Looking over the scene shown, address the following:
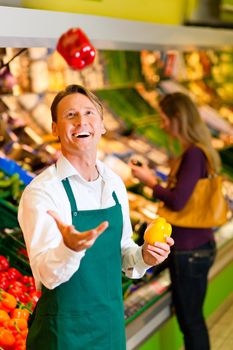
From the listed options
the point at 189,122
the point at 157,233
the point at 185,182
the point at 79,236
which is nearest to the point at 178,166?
the point at 185,182

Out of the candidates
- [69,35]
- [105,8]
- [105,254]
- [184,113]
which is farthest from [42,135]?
[105,254]

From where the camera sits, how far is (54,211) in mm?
1762

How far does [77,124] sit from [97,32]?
1285mm

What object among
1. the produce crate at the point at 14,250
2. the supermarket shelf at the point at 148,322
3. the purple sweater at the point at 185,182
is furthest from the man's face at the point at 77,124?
the supermarket shelf at the point at 148,322

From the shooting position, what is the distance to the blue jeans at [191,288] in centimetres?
340

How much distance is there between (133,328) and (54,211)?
64.4 inches

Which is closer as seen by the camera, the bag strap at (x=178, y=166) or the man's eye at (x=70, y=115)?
the man's eye at (x=70, y=115)

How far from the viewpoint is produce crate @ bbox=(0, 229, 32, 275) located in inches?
116

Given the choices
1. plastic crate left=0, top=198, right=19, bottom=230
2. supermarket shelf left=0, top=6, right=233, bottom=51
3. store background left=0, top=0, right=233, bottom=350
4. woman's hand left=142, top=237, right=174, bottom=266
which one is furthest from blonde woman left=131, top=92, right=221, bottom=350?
woman's hand left=142, top=237, right=174, bottom=266

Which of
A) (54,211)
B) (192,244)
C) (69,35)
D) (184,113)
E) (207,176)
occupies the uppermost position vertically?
(69,35)

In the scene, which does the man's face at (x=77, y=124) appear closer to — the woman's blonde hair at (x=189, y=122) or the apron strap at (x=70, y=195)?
the apron strap at (x=70, y=195)

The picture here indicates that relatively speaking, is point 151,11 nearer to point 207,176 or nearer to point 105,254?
point 207,176

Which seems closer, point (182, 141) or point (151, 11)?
point (182, 141)

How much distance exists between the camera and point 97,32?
3.06m
